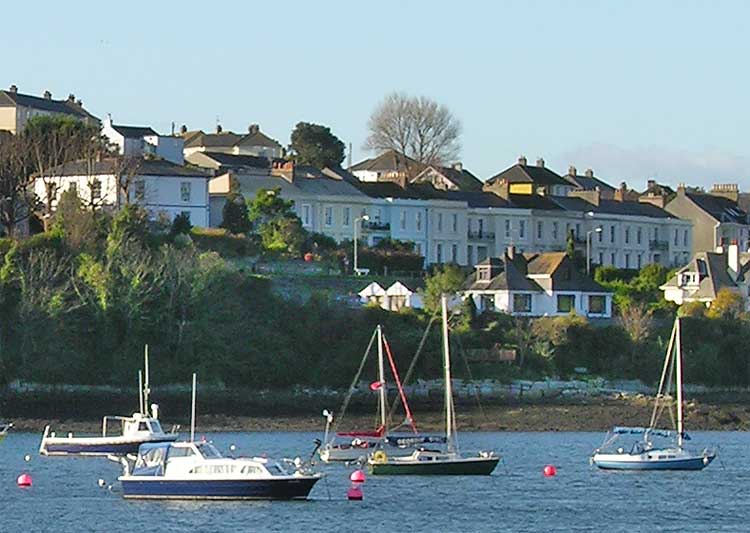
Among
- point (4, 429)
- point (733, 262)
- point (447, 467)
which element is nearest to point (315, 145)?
point (733, 262)

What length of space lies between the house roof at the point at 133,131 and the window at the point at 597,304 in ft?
89.0

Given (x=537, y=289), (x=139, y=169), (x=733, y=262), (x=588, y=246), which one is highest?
(x=139, y=169)

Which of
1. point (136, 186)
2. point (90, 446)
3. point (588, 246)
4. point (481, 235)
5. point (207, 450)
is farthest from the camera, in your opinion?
point (588, 246)

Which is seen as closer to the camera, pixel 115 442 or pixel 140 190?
pixel 115 442

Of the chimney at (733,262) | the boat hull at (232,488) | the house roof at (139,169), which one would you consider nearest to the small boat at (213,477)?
the boat hull at (232,488)

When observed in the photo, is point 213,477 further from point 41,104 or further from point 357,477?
point 41,104

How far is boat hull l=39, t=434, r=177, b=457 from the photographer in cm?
6669

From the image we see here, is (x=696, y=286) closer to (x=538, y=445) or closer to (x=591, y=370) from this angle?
(x=591, y=370)

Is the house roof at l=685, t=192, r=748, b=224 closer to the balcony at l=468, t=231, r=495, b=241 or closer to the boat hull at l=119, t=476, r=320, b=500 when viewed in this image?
the balcony at l=468, t=231, r=495, b=241

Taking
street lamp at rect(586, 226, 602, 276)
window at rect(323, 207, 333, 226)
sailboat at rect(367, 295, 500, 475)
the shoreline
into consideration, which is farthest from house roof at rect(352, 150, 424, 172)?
sailboat at rect(367, 295, 500, 475)

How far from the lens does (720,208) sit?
131 meters

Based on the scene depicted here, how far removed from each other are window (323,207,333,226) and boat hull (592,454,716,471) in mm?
46540

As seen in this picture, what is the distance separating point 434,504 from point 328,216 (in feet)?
183

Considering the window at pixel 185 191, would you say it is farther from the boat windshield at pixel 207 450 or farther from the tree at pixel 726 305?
the boat windshield at pixel 207 450
